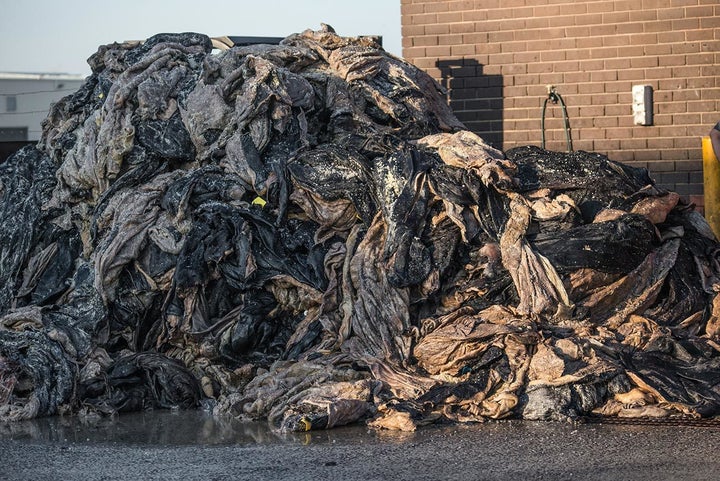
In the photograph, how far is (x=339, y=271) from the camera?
830 cm

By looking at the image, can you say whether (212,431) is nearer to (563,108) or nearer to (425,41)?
(563,108)

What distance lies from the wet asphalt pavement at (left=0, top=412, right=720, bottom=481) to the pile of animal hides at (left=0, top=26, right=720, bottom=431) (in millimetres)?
304

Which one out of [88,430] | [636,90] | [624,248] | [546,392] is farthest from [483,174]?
[636,90]

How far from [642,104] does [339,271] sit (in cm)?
512

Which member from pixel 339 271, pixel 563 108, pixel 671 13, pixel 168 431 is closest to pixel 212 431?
pixel 168 431

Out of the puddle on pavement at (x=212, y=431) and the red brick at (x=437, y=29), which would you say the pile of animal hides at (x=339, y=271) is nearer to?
the puddle on pavement at (x=212, y=431)

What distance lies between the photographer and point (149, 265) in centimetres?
873

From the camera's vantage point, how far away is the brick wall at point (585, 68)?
12.1 metres

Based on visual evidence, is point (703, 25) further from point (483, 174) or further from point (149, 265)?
point (149, 265)

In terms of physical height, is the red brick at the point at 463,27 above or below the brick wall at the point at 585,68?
above

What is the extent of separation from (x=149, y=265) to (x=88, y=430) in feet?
5.70

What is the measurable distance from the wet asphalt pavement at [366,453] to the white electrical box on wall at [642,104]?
19.8 ft

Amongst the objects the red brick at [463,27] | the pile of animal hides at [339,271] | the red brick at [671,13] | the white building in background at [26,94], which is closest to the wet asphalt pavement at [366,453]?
the pile of animal hides at [339,271]

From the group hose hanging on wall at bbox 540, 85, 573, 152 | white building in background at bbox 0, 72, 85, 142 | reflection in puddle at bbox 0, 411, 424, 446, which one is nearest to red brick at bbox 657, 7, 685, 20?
hose hanging on wall at bbox 540, 85, 573, 152
